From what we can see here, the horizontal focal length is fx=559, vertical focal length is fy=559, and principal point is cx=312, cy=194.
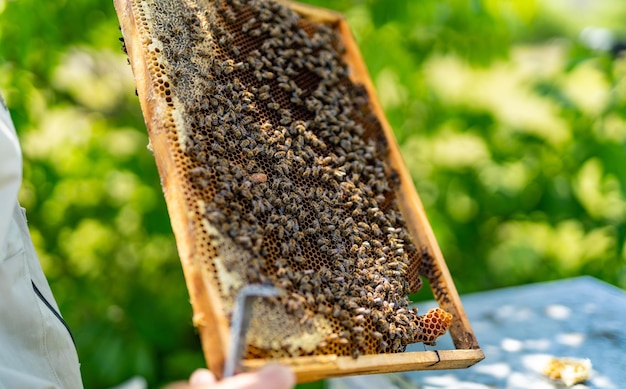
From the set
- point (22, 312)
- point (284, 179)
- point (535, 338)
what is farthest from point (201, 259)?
point (535, 338)

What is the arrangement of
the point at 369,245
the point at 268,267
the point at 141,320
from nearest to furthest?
the point at 268,267
the point at 369,245
the point at 141,320

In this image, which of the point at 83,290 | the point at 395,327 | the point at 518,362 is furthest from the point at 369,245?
the point at 83,290

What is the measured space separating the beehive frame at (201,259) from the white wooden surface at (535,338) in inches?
15.8

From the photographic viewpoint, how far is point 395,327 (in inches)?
81.8

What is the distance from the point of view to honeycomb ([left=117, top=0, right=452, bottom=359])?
1.87 metres

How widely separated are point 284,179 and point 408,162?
284 cm

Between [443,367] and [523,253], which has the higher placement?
[523,253]

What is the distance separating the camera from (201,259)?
1758 mm

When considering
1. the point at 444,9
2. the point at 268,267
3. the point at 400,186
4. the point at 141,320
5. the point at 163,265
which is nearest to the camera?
the point at 268,267

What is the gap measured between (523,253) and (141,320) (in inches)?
122

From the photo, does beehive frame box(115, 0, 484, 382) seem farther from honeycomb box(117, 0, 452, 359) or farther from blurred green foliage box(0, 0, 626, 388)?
blurred green foliage box(0, 0, 626, 388)

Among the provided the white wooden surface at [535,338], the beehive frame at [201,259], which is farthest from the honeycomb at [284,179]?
the white wooden surface at [535,338]

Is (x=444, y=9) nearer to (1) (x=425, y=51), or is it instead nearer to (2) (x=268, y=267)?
(1) (x=425, y=51)

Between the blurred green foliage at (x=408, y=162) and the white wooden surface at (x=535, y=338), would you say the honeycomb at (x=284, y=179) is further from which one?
the blurred green foliage at (x=408, y=162)
